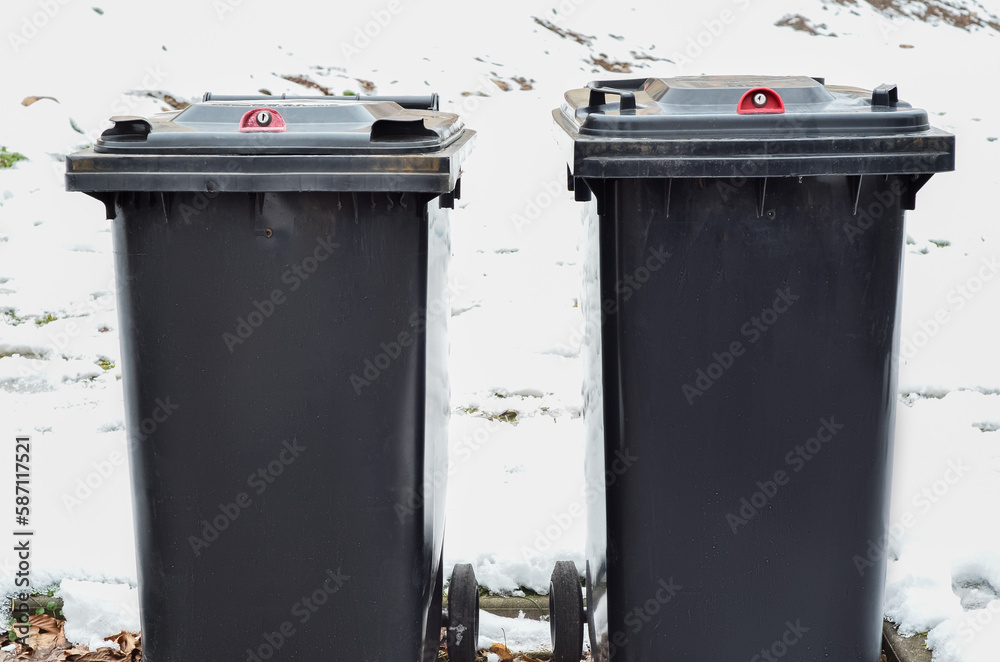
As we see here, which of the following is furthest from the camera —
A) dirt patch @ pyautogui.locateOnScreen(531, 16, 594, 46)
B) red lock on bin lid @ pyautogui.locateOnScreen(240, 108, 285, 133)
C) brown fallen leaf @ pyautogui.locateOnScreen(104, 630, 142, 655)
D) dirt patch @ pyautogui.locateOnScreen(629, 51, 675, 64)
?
dirt patch @ pyautogui.locateOnScreen(531, 16, 594, 46)

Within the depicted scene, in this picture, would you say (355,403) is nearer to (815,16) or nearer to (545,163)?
(545,163)

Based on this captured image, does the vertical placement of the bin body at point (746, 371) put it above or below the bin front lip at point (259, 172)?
below

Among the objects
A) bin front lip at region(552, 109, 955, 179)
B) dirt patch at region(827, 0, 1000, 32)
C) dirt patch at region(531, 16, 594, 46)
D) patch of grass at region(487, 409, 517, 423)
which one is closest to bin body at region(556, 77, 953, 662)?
bin front lip at region(552, 109, 955, 179)

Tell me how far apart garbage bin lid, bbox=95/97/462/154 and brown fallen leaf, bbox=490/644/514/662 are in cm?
160

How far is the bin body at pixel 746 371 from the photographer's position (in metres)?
2.02

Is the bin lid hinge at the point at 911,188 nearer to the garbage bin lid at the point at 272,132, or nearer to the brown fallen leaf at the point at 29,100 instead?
the garbage bin lid at the point at 272,132

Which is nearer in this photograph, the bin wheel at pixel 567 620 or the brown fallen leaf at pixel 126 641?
the bin wheel at pixel 567 620

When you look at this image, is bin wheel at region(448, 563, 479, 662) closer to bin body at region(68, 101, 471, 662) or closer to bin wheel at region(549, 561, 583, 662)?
bin wheel at region(549, 561, 583, 662)

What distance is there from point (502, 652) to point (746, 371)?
1325 millimetres

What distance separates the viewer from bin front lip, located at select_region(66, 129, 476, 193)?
200 centimetres

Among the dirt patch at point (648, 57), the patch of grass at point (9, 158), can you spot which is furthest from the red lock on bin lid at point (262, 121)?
the dirt patch at point (648, 57)

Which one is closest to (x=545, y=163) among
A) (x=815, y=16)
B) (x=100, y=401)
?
(x=100, y=401)

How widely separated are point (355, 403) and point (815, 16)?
10.7m

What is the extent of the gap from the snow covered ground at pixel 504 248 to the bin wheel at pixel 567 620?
225 millimetres
